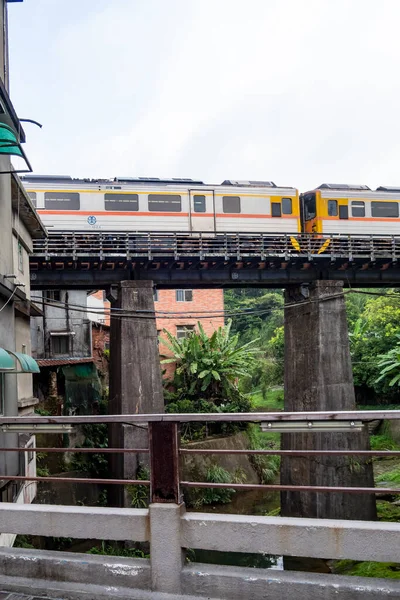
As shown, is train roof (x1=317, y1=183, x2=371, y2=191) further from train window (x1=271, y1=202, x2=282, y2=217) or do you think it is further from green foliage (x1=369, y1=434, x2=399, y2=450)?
green foliage (x1=369, y1=434, x2=399, y2=450)

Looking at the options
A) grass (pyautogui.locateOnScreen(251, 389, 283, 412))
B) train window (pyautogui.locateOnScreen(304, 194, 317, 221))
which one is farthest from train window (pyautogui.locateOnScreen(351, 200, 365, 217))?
grass (pyautogui.locateOnScreen(251, 389, 283, 412))

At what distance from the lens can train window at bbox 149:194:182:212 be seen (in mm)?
22109

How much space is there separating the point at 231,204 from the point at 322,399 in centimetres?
900

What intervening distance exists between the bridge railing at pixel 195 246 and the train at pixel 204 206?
20.1 inches

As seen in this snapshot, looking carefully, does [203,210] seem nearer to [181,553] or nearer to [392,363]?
[392,363]

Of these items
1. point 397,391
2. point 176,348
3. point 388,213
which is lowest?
point 397,391

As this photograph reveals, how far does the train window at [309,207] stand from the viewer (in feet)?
77.7

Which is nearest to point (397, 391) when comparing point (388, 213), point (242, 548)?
point (388, 213)

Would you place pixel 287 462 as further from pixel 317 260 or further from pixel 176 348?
pixel 176 348

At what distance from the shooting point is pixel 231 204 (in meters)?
23.0

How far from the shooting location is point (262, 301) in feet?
163

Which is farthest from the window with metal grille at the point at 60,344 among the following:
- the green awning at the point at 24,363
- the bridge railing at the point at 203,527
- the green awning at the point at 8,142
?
the bridge railing at the point at 203,527

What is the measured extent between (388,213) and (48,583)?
2288 centimetres

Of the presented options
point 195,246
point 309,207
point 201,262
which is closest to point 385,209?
point 309,207
